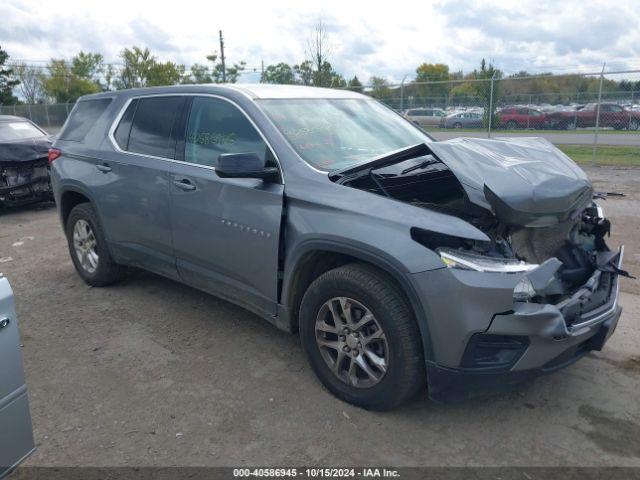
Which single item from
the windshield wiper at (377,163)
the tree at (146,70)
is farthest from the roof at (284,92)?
the tree at (146,70)

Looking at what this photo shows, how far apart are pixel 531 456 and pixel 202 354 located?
2280 millimetres

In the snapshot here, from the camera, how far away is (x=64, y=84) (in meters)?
55.8

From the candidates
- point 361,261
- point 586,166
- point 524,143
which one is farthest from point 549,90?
point 361,261

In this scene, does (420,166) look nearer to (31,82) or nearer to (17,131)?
(17,131)

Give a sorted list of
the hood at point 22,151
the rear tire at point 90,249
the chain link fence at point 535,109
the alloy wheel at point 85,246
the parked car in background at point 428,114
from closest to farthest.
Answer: the rear tire at point 90,249 → the alloy wheel at point 85,246 → the hood at point 22,151 → the chain link fence at point 535,109 → the parked car in background at point 428,114

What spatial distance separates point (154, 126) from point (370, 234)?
2.46 m

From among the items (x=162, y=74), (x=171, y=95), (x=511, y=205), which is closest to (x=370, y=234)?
(x=511, y=205)

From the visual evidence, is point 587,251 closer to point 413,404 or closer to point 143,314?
point 413,404

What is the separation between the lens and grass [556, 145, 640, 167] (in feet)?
43.3

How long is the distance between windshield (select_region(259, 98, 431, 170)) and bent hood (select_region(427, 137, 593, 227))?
2.21ft

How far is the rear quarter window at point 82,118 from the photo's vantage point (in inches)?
205

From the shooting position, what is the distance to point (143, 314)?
4.74 metres

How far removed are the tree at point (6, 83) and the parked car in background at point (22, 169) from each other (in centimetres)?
4970

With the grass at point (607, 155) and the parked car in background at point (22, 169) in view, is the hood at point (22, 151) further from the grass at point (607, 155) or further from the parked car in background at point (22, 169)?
the grass at point (607, 155)
